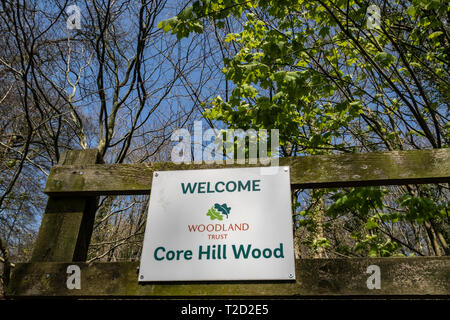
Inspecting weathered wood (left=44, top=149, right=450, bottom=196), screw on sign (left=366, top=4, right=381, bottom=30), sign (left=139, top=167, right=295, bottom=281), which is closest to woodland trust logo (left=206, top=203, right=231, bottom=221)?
sign (left=139, top=167, right=295, bottom=281)

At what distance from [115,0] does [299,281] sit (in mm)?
4226

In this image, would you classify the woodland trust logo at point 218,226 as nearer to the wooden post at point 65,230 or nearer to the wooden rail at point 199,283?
the wooden rail at point 199,283

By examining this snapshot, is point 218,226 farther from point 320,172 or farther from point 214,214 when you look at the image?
point 320,172

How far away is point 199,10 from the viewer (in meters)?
2.67

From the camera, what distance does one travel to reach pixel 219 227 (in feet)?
5.19

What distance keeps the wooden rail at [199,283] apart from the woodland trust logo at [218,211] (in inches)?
10.7

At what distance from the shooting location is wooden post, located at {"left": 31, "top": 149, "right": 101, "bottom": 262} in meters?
1.71

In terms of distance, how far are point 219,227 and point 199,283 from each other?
276 millimetres

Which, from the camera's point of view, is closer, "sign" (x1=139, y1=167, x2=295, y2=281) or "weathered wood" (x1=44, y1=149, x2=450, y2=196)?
"sign" (x1=139, y1=167, x2=295, y2=281)

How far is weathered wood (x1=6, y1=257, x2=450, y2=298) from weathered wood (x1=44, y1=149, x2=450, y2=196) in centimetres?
41

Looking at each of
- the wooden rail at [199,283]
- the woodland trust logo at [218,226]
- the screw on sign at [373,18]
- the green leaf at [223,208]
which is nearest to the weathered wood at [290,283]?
the wooden rail at [199,283]

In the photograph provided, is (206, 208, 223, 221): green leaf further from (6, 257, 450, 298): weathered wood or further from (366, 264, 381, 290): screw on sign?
(366, 264, 381, 290): screw on sign

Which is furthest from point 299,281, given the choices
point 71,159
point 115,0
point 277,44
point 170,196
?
point 115,0

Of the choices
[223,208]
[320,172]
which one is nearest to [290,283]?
[223,208]
